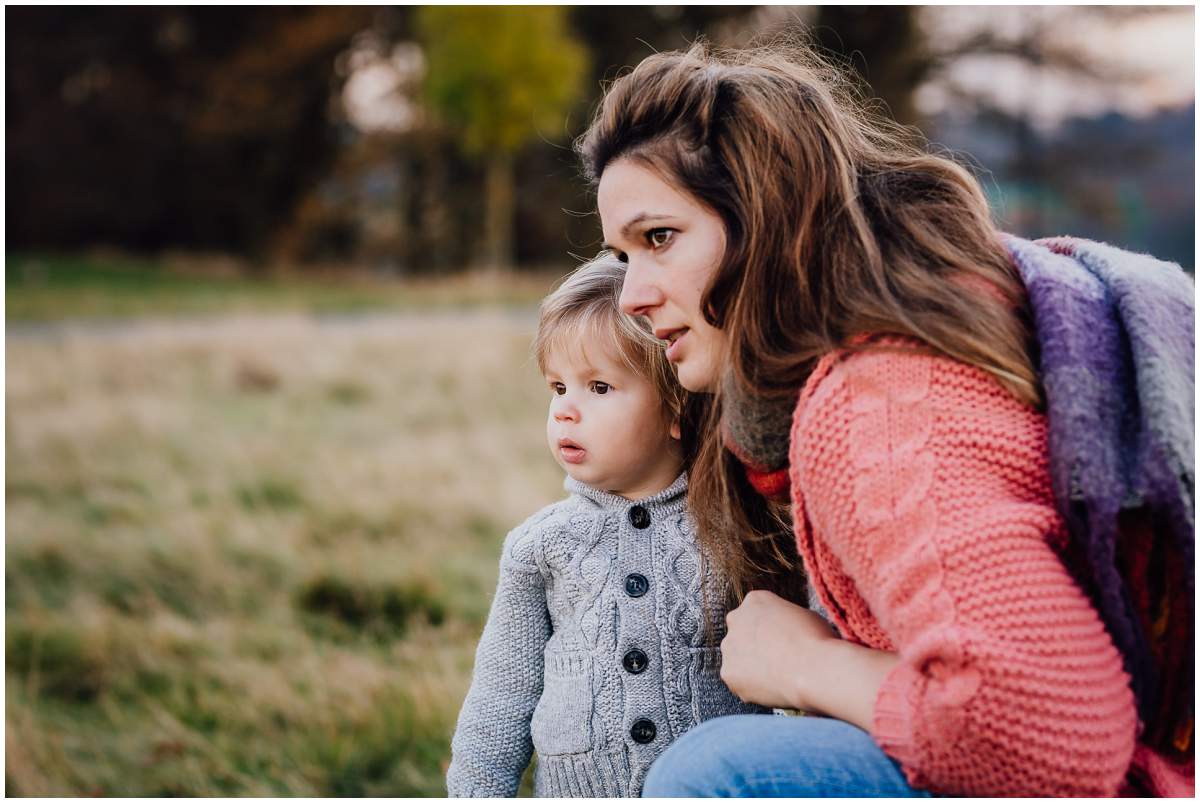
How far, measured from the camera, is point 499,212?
19828mm

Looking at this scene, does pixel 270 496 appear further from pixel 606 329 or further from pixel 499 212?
pixel 499 212

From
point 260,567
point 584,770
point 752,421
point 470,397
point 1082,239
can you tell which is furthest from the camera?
point 470,397

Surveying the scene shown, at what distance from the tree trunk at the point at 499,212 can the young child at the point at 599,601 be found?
1727 centimetres

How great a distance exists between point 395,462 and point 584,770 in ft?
13.2

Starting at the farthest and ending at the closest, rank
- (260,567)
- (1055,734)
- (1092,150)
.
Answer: (1092,150), (260,567), (1055,734)

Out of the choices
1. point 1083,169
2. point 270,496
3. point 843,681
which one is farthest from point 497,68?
point 843,681

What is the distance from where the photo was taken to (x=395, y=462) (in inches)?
229

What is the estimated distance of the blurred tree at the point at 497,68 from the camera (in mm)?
16500

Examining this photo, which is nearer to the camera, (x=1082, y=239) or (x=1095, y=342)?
(x=1095, y=342)

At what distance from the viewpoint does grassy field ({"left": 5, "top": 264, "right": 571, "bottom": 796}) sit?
2.97 m

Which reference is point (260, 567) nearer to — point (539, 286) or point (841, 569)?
point (841, 569)

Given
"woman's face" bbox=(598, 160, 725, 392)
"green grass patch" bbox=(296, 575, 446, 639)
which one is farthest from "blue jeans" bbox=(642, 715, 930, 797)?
"green grass patch" bbox=(296, 575, 446, 639)

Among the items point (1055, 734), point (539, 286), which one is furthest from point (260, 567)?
point (539, 286)

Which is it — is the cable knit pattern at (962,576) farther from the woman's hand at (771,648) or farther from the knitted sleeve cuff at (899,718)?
the woman's hand at (771,648)
